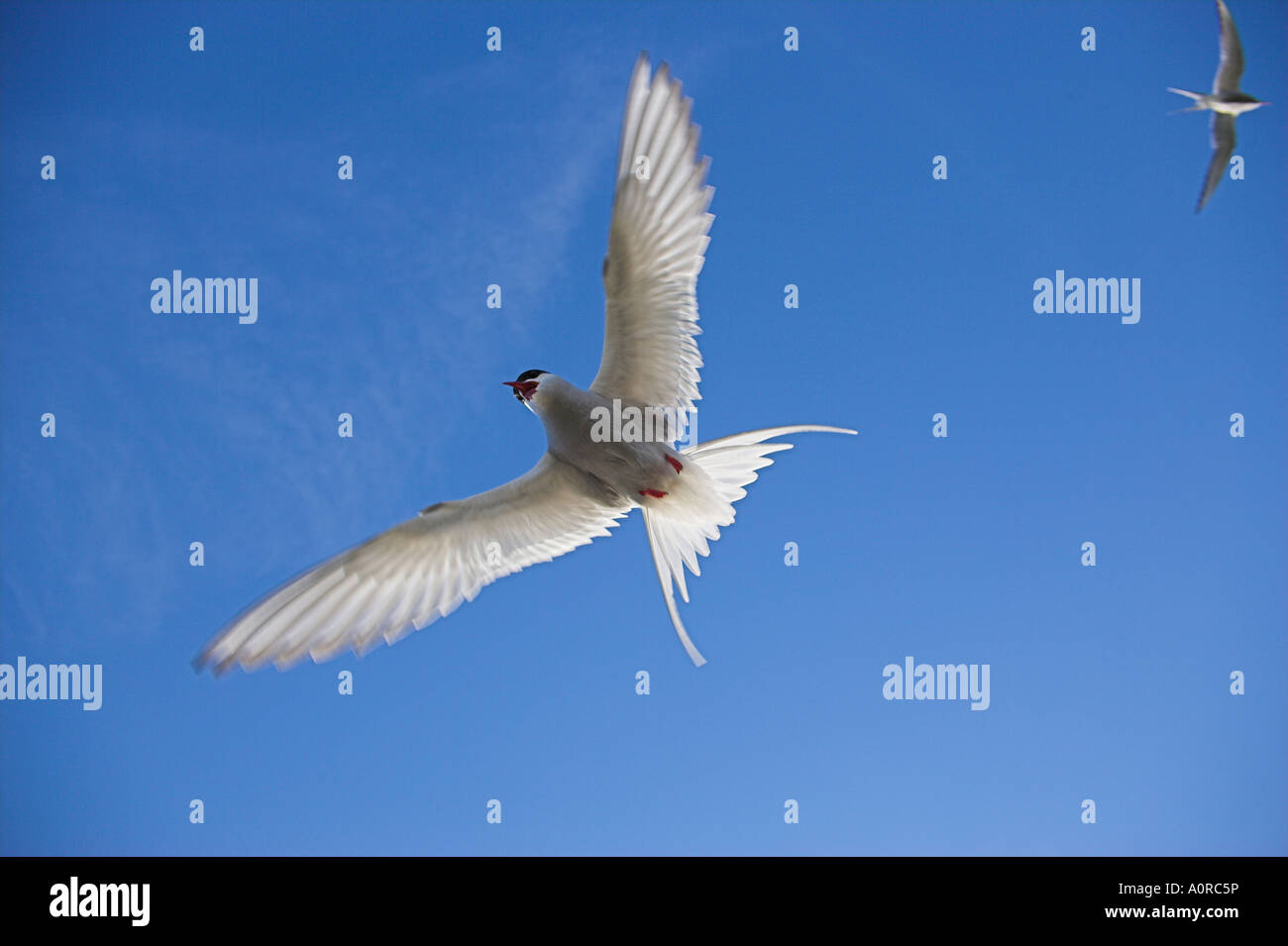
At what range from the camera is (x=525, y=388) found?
18.9 feet

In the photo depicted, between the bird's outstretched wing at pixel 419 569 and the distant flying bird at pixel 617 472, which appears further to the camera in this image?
the distant flying bird at pixel 617 472

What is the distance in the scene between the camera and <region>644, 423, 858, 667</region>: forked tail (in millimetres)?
5801

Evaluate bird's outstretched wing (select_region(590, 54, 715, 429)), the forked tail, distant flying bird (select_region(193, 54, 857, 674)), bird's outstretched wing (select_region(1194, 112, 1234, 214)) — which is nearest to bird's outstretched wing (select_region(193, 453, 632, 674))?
distant flying bird (select_region(193, 54, 857, 674))

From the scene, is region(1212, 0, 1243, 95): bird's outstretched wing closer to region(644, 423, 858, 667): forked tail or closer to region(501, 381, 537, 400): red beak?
region(644, 423, 858, 667): forked tail

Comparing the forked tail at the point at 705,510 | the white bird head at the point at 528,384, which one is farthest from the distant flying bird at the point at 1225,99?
the white bird head at the point at 528,384

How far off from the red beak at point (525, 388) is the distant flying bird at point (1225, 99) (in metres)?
7.26

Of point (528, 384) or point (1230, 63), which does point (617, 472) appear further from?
point (1230, 63)

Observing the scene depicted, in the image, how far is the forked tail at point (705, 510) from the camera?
228 inches

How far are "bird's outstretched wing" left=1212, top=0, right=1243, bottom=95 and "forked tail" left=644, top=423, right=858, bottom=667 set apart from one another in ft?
23.2

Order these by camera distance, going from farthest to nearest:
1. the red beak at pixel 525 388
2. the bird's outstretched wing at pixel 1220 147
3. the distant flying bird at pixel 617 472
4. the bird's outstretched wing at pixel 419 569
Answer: the bird's outstretched wing at pixel 1220 147 < the red beak at pixel 525 388 < the distant flying bird at pixel 617 472 < the bird's outstretched wing at pixel 419 569

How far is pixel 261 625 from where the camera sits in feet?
15.9

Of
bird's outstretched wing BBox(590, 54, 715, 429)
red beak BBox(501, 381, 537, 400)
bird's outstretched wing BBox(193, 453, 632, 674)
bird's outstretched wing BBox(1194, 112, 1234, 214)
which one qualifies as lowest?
bird's outstretched wing BBox(193, 453, 632, 674)

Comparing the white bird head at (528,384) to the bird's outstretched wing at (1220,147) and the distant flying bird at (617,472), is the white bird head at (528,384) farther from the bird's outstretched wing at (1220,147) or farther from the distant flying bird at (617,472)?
the bird's outstretched wing at (1220,147)

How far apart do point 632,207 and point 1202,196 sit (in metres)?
6.36
